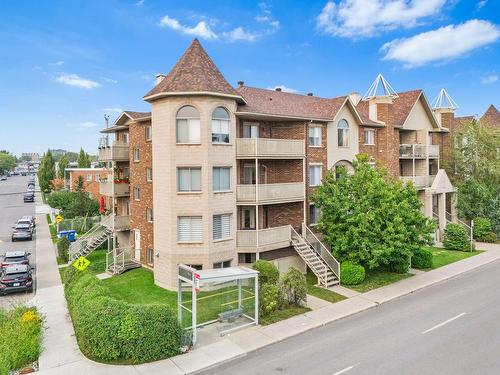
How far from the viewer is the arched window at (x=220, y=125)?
2189 cm

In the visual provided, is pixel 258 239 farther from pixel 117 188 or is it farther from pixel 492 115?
pixel 492 115

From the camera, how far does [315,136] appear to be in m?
27.2

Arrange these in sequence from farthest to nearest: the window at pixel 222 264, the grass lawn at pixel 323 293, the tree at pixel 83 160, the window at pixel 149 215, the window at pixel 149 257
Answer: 1. the tree at pixel 83 160
2. the window at pixel 149 257
3. the window at pixel 149 215
4. the window at pixel 222 264
5. the grass lawn at pixel 323 293

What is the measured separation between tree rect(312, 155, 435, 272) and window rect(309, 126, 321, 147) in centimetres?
384

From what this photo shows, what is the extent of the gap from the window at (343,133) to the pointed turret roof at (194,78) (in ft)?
31.3

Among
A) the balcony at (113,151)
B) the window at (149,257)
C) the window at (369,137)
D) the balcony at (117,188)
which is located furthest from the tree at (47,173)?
the window at (369,137)

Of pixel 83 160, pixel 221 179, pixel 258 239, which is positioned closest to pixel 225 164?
pixel 221 179

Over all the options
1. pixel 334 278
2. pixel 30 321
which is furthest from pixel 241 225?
pixel 30 321

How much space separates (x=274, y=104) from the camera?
2641 cm

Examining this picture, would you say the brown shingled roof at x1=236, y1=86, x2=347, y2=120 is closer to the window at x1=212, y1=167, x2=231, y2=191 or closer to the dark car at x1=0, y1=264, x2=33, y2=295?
the window at x1=212, y1=167, x2=231, y2=191

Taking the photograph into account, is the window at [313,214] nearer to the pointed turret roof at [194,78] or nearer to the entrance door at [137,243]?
the pointed turret roof at [194,78]

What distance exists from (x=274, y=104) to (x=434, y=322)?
16.4m

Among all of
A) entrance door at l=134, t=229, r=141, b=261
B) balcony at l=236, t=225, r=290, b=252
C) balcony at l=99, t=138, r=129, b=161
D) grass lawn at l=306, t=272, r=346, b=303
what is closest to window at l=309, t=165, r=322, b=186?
balcony at l=236, t=225, r=290, b=252

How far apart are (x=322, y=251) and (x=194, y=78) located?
13178 millimetres
